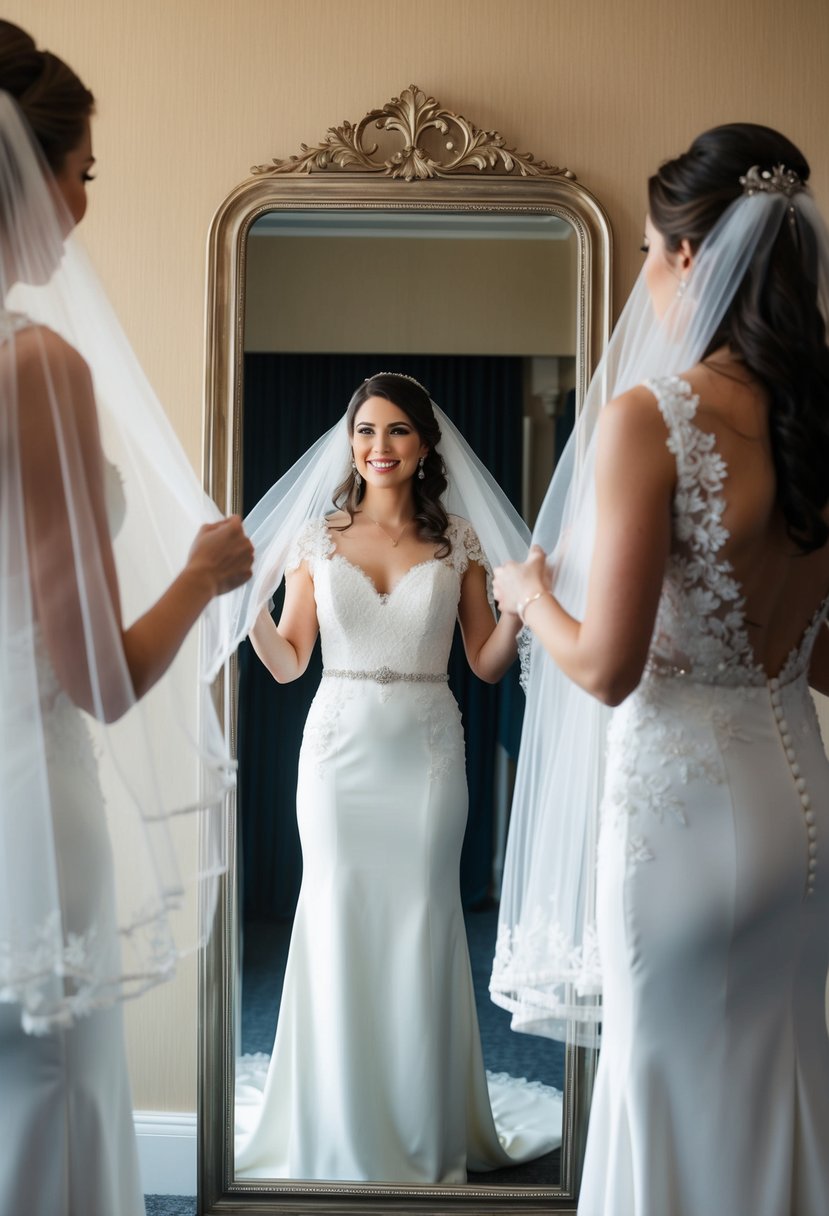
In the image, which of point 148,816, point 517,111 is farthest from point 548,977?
point 517,111

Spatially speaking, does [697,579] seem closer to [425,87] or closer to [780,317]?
[780,317]

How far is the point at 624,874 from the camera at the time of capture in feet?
5.39

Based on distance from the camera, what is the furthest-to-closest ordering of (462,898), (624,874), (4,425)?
1. (462,898)
2. (624,874)
3. (4,425)

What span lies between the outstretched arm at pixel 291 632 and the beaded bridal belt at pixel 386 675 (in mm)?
82

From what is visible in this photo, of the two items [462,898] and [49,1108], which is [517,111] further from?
[49,1108]

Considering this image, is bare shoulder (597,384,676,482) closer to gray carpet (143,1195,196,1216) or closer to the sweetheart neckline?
the sweetheart neckline

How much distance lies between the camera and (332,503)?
2916 mm

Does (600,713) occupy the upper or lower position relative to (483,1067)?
upper

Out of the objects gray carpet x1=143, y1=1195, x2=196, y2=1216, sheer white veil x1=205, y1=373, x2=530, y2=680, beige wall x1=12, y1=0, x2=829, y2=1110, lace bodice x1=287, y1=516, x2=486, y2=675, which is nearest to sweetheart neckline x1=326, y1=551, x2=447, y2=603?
lace bodice x1=287, y1=516, x2=486, y2=675

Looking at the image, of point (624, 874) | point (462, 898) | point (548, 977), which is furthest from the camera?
point (462, 898)

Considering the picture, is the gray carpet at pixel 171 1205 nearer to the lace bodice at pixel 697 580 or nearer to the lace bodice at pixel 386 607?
the lace bodice at pixel 386 607

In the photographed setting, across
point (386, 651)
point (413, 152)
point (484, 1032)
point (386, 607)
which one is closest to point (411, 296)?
point (413, 152)

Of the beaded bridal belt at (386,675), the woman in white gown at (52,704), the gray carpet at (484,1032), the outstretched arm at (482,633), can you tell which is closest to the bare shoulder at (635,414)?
the woman in white gown at (52,704)

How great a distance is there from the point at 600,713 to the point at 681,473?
1.92ft
